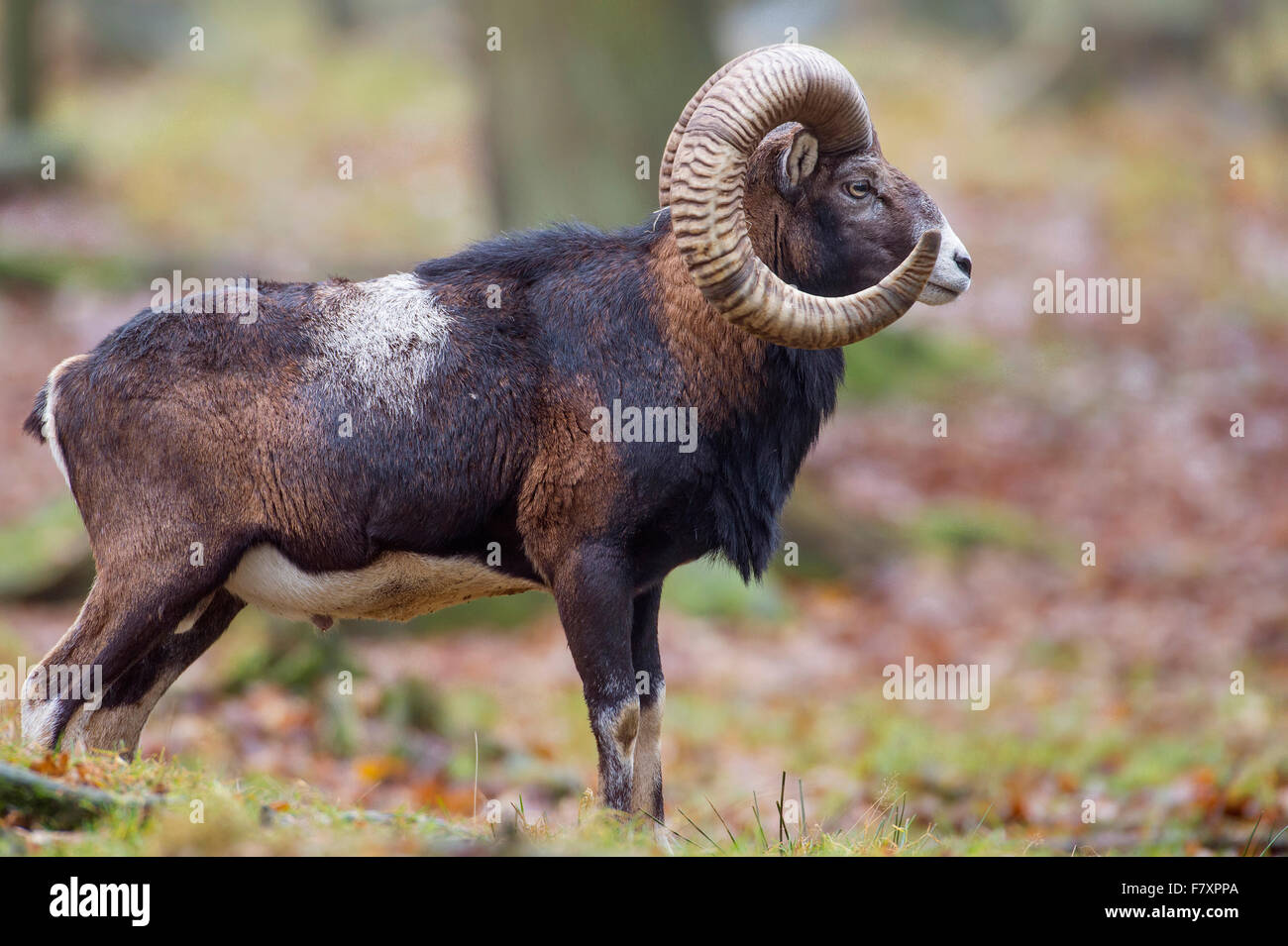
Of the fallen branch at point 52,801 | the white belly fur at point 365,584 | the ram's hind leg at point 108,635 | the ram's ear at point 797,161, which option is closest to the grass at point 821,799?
the fallen branch at point 52,801

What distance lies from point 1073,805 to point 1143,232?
14680mm

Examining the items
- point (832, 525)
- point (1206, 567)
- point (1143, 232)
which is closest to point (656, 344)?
point (832, 525)

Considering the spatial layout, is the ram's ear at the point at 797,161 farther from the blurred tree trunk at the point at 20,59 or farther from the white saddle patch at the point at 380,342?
the blurred tree trunk at the point at 20,59

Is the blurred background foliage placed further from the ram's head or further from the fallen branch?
the ram's head

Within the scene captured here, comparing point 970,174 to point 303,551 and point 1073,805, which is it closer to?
point 1073,805

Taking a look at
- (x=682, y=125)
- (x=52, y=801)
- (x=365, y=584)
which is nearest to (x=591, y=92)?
(x=682, y=125)

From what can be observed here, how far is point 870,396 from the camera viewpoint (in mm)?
18391

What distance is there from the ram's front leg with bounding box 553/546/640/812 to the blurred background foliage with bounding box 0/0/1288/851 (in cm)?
190

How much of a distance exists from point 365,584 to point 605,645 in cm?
119

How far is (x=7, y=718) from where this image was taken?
22.4ft

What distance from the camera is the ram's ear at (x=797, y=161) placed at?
6598 millimetres

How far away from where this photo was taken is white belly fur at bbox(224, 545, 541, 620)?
649 cm

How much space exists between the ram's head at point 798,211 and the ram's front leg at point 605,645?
1.27m

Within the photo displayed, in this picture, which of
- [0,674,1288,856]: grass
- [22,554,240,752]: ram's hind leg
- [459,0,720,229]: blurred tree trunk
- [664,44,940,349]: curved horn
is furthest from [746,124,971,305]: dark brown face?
[459,0,720,229]: blurred tree trunk
